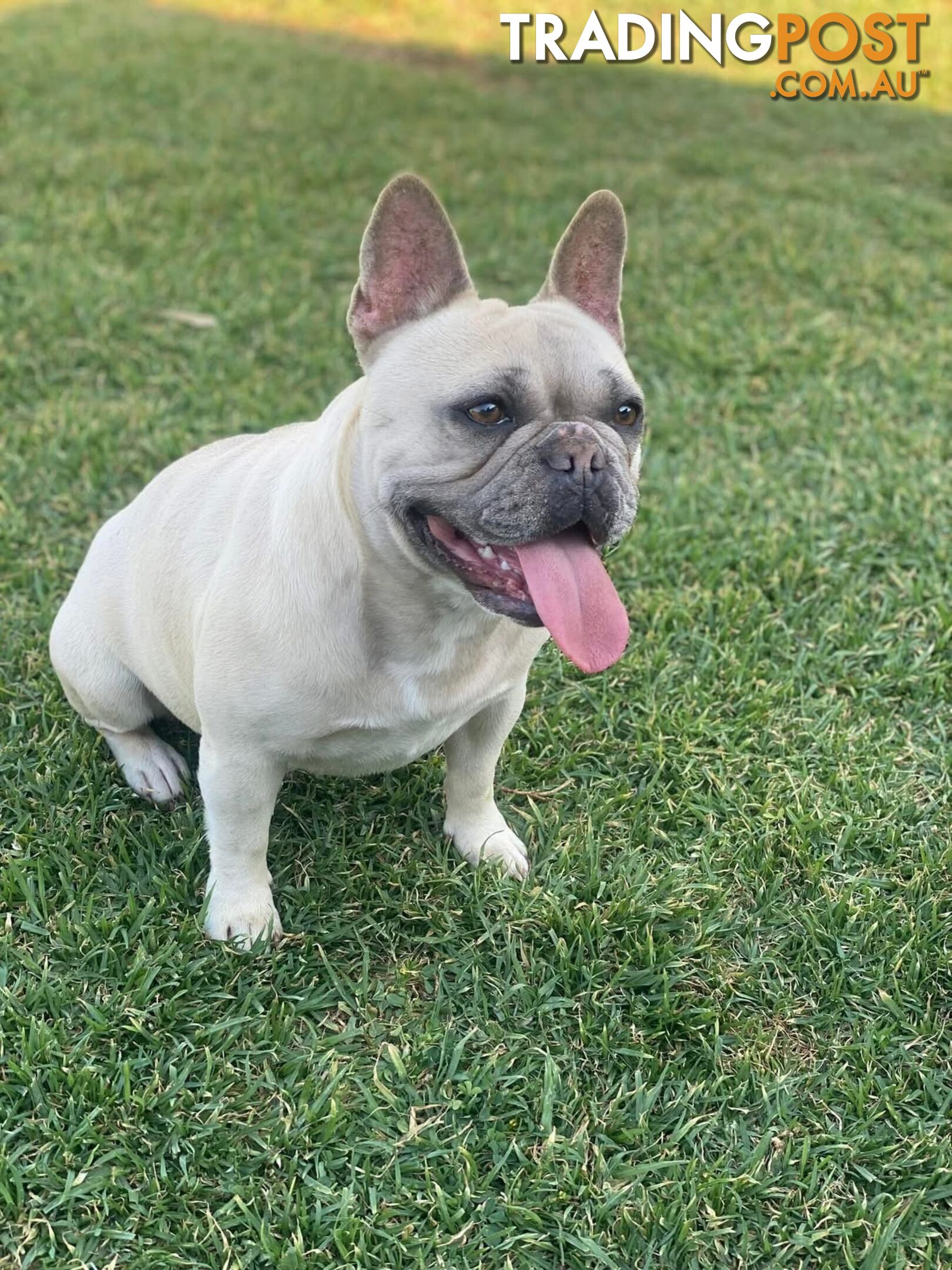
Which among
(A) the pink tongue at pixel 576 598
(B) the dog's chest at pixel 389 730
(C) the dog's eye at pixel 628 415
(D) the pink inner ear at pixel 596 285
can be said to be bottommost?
(B) the dog's chest at pixel 389 730

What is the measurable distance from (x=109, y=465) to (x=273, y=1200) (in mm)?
3083

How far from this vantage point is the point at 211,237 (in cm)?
627

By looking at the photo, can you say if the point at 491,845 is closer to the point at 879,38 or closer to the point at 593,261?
the point at 593,261

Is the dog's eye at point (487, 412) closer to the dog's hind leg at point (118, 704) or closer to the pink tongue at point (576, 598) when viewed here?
the pink tongue at point (576, 598)

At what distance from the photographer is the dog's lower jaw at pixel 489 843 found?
9.84 feet

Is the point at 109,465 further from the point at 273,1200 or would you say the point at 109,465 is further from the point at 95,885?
the point at 273,1200

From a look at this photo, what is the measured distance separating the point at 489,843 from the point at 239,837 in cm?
70

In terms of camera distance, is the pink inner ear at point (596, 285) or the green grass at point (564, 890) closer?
the green grass at point (564, 890)

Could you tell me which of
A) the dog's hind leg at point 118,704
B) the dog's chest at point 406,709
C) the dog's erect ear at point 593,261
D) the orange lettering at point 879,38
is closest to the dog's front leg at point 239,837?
the dog's chest at point 406,709

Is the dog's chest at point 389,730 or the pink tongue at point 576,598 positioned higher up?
the pink tongue at point 576,598

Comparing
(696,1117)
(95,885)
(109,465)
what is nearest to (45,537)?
(109,465)

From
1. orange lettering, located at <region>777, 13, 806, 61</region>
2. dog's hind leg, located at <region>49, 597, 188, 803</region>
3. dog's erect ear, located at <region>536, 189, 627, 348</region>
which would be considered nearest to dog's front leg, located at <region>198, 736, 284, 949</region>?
dog's hind leg, located at <region>49, 597, 188, 803</region>

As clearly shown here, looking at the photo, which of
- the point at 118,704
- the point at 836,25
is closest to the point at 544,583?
the point at 118,704

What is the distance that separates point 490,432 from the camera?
7.51 feet
